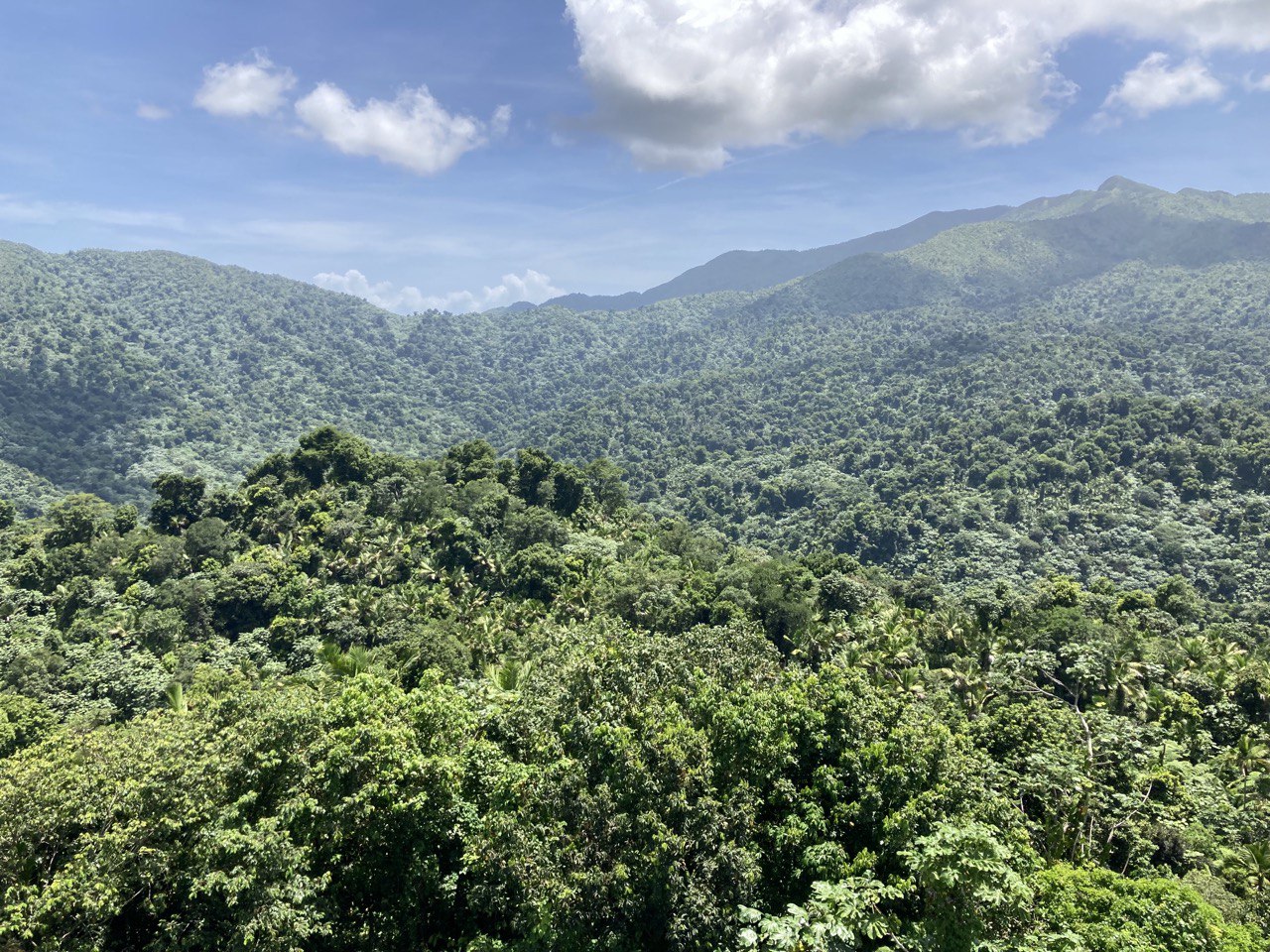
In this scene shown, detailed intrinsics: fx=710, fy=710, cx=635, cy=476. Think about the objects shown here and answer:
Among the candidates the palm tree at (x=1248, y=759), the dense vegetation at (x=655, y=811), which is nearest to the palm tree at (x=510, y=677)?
the dense vegetation at (x=655, y=811)

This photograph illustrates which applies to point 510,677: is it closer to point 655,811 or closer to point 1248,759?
point 655,811

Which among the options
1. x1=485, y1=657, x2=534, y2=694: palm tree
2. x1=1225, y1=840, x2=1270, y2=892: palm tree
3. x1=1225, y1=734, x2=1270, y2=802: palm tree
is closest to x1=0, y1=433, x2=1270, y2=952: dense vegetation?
x1=1225, y1=840, x2=1270, y2=892: palm tree

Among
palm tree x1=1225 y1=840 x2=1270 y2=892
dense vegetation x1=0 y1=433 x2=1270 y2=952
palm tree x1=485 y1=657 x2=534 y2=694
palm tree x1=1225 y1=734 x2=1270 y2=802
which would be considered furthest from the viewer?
→ palm tree x1=485 y1=657 x2=534 y2=694

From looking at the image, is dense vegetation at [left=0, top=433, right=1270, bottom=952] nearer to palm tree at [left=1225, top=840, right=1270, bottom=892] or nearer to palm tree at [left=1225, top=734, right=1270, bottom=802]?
palm tree at [left=1225, top=840, right=1270, bottom=892]

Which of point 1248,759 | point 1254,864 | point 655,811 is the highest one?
point 655,811

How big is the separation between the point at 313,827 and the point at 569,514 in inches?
2330

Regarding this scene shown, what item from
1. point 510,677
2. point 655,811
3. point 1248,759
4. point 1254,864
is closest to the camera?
point 655,811

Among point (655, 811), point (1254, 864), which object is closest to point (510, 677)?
point (655, 811)

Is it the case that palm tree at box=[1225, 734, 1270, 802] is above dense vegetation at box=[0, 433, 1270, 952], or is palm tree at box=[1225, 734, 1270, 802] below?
below

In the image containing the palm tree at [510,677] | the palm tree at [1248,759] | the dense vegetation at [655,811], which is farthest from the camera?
the palm tree at [510,677]

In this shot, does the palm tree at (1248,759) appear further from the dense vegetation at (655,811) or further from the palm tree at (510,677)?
the palm tree at (510,677)

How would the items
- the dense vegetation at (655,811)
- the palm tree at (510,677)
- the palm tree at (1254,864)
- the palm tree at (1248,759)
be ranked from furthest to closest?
1. the palm tree at (510,677)
2. the palm tree at (1248,759)
3. the palm tree at (1254,864)
4. the dense vegetation at (655,811)

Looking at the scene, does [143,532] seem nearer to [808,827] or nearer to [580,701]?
[580,701]

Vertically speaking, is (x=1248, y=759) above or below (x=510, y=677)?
below
